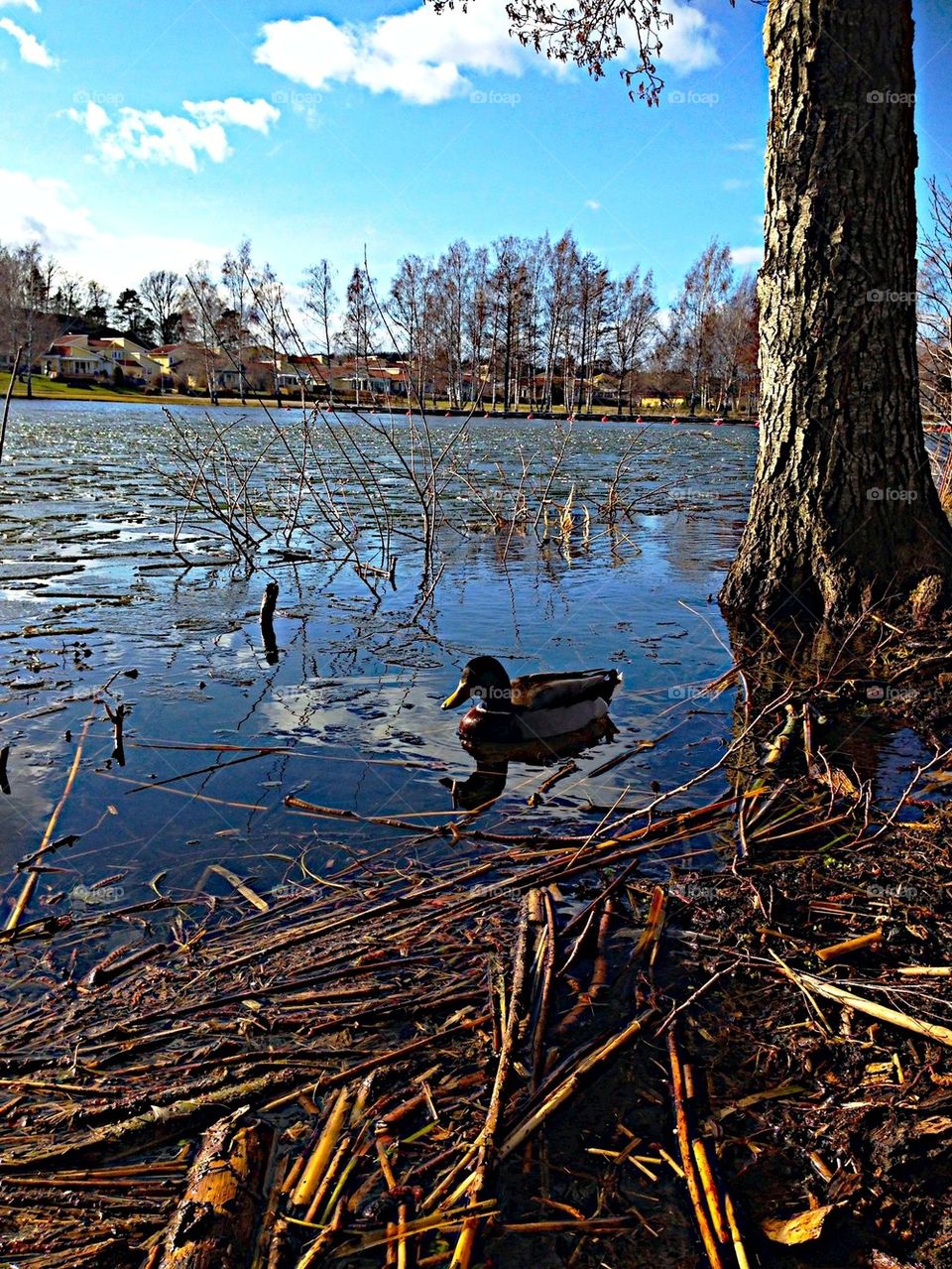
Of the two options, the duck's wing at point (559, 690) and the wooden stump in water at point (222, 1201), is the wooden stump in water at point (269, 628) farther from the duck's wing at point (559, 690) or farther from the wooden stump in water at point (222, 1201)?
the wooden stump in water at point (222, 1201)

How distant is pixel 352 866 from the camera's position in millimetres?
3227

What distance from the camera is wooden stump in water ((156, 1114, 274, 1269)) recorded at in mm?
1627

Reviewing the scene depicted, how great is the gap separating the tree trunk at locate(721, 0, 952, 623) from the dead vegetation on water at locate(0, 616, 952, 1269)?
327 cm

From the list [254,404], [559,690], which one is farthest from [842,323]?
[254,404]

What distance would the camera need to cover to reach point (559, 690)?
4.68 meters

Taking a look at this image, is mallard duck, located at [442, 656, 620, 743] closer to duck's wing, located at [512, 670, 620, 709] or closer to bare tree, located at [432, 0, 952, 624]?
duck's wing, located at [512, 670, 620, 709]

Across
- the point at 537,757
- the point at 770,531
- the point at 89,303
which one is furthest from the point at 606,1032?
the point at 89,303

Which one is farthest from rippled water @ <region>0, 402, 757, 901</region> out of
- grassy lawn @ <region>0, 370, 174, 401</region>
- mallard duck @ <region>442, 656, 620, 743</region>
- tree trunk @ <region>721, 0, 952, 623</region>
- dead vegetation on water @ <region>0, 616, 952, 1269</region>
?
grassy lawn @ <region>0, 370, 174, 401</region>

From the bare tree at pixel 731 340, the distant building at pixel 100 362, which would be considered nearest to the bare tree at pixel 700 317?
the bare tree at pixel 731 340

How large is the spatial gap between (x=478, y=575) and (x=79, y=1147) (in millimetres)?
7627

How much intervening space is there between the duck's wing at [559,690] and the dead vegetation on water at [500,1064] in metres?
1.39

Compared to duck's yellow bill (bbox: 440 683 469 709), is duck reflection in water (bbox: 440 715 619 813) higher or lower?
lower

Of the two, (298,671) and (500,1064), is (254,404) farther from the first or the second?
(500,1064)

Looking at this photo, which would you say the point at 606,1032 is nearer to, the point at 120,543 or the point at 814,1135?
the point at 814,1135
